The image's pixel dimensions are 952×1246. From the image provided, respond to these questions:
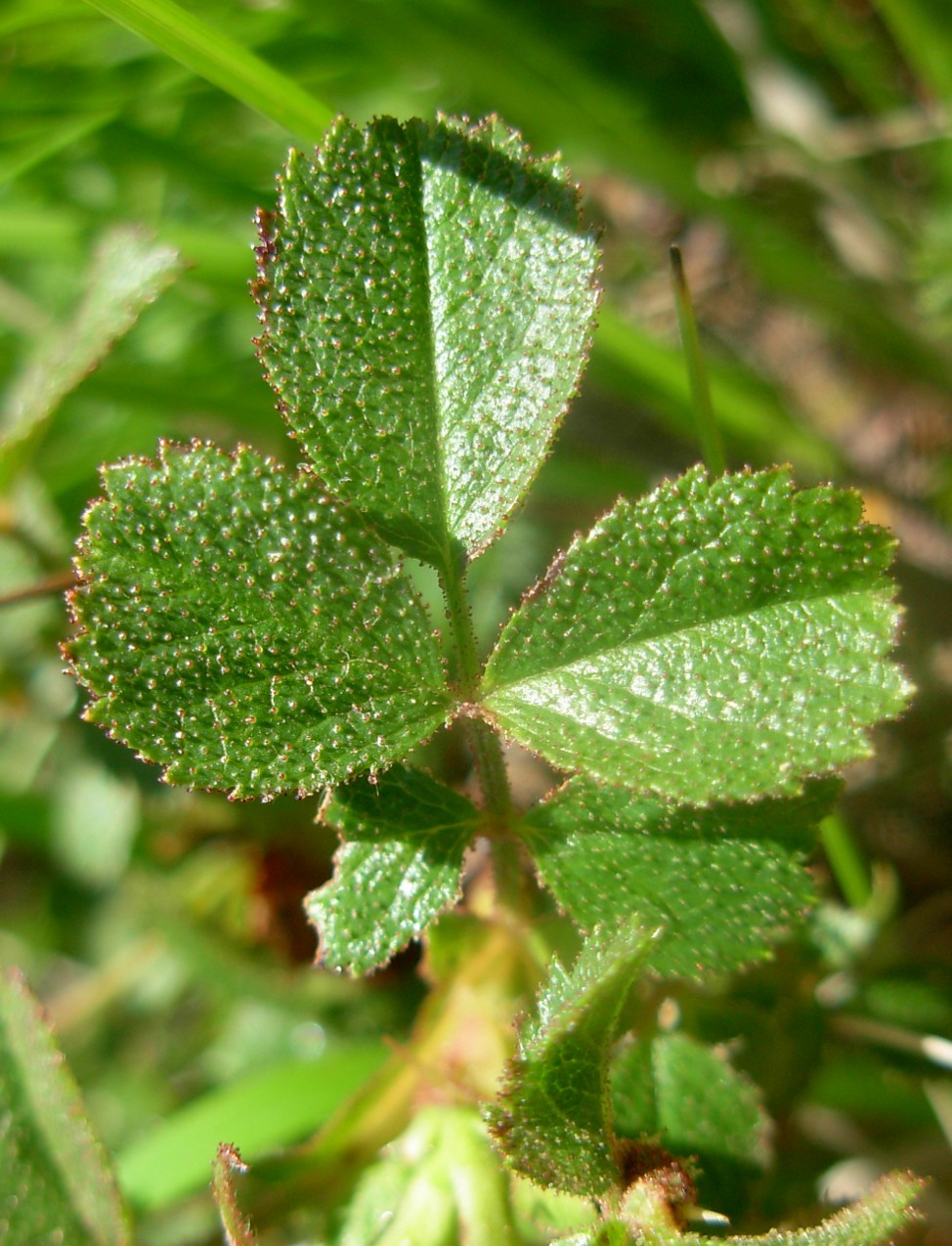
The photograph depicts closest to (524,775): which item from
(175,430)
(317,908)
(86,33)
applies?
(175,430)

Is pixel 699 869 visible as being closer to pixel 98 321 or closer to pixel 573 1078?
pixel 573 1078

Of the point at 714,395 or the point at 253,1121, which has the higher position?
the point at 714,395

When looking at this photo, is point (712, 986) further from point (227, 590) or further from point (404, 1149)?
point (227, 590)

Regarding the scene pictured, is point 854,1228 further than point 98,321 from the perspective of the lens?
No

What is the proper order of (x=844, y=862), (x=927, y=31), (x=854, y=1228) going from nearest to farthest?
(x=854, y=1228), (x=844, y=862), (x=927, y=31)

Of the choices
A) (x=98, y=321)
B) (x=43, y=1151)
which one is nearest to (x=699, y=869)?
(x=43, y=1151)
